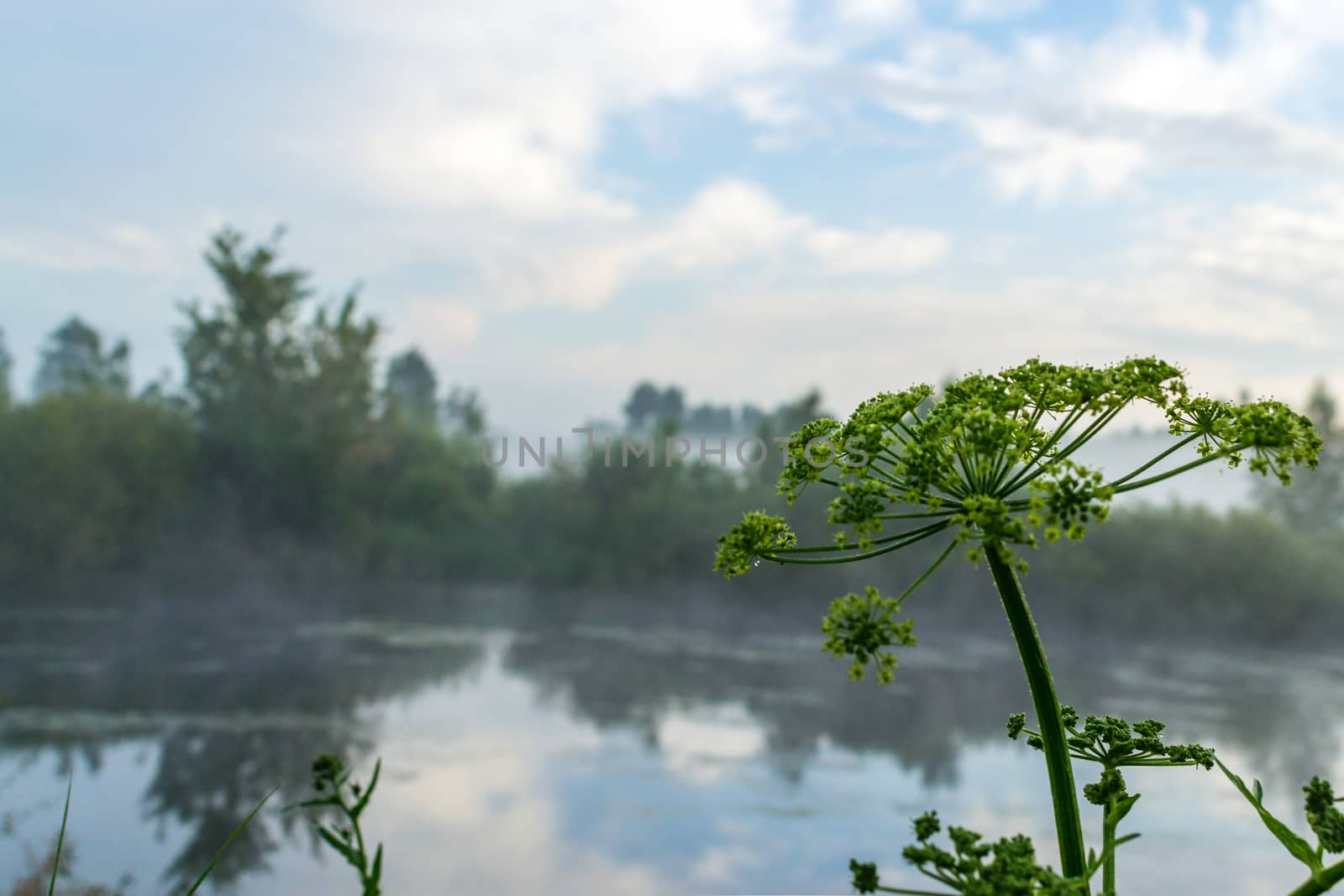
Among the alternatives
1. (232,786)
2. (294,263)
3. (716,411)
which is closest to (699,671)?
(232,786)

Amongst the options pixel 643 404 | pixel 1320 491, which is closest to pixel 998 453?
pixel 1320 491

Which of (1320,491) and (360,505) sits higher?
(1320,491)

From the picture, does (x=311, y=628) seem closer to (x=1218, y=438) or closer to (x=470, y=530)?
(x=470, y=530)

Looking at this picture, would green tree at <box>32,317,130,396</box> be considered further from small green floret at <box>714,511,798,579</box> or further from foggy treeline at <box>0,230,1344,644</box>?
small green floret at <box>714,511,798,579</box>

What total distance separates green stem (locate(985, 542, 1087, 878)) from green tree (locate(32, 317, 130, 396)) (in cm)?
1840

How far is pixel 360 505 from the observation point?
45.7 feet

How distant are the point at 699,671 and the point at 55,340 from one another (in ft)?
71.9

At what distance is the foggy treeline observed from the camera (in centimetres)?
1219

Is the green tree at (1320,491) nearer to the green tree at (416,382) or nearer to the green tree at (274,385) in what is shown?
the green tree at (274,385)

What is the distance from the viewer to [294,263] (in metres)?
14.9

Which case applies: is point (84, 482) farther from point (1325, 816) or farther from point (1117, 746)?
point (1325, 816)


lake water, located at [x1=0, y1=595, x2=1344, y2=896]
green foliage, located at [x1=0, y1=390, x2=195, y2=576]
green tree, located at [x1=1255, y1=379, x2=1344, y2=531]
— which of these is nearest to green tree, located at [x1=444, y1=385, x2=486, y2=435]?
green foliage, located at [x1=0, y1=390, x2=195, y2=576]

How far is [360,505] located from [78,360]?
13.5 metres

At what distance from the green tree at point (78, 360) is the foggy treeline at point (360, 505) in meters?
4.38
